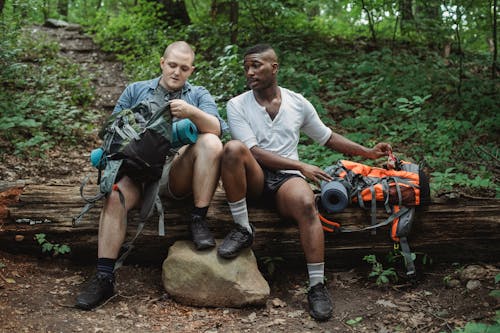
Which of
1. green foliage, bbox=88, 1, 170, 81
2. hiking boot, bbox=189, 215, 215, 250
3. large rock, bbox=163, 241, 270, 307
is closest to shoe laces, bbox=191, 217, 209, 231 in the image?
hiking boot, bbox=189, 215, 215, 250

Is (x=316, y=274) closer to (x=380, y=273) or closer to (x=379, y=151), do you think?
(x=380, y=273)

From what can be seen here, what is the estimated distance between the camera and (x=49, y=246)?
404cm

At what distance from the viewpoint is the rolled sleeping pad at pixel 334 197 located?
393cm

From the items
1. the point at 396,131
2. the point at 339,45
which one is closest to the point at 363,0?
the point at 339,45

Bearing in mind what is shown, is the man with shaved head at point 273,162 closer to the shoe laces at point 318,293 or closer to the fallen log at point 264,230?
the shoe laces at point 318,293

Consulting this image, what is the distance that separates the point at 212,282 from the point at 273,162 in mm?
1112

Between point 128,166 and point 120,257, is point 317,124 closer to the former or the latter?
point 128,166

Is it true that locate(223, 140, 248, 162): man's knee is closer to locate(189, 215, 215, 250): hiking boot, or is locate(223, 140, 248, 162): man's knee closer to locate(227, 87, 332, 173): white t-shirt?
locate(227, 87, 332, 173): white t-shirt

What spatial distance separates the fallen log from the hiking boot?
0.20 meters

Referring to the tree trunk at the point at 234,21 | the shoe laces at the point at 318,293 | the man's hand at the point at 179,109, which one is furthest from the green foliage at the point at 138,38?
the shoe laces at the point at 318,293

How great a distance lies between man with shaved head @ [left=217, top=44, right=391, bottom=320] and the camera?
373 centimetres

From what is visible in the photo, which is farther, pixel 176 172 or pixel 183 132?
pixel 176 172

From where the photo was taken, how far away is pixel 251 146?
4016 millimetres

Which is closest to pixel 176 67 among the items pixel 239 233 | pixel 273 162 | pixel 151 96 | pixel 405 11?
pixel 151 96
